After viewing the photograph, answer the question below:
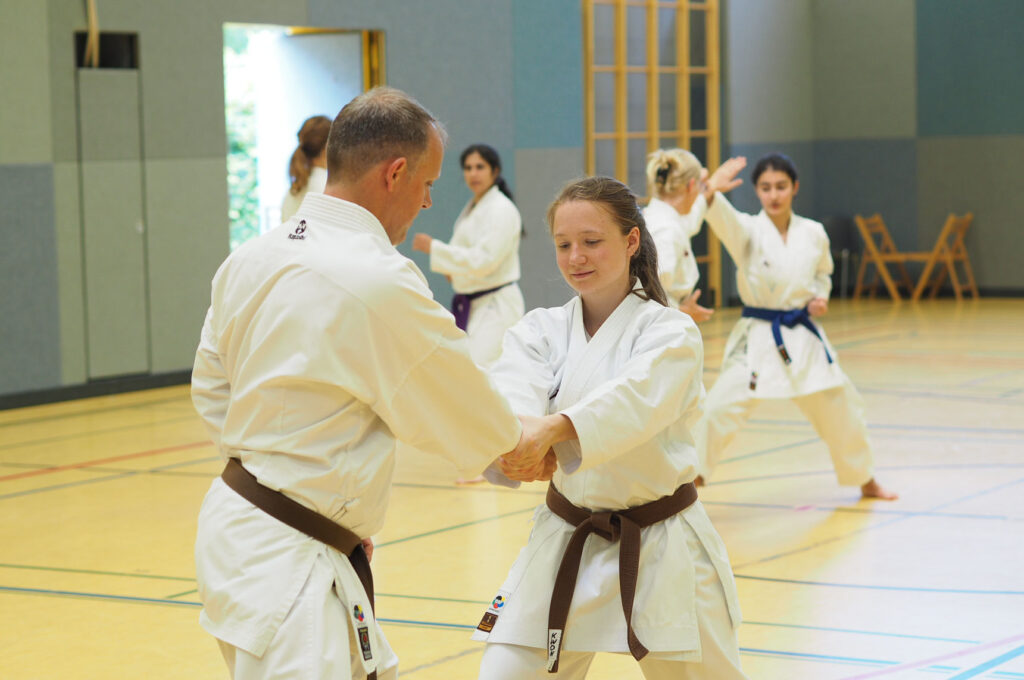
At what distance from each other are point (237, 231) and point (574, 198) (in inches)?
335

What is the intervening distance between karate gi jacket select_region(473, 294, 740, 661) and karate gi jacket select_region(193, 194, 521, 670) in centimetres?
42

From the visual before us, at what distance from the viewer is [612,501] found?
8.84 ft

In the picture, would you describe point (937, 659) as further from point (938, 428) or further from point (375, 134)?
point (938, 428)

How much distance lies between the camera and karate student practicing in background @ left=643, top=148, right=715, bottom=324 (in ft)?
18.3

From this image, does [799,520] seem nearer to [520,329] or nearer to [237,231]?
[520,329]

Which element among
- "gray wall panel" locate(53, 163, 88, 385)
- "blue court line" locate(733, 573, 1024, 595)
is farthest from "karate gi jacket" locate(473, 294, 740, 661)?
"gray wall panel" locate(53, 163, 88, 385)

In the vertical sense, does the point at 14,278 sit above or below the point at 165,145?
below

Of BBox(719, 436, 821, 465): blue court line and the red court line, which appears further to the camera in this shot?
BBox(719, 436, 821, 465): blue court line

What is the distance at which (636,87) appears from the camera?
1391cm

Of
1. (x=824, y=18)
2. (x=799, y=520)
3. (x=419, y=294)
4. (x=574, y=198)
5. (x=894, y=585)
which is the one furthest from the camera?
(x=824, y=18)

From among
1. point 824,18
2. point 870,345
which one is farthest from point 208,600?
point 824,18

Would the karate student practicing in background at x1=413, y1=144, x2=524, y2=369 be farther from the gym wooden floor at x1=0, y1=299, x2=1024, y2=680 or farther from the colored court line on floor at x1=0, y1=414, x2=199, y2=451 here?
the colored court line on floor at x1=0, y1=414, x2=199, y2=451

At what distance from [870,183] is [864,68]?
4.35 ft

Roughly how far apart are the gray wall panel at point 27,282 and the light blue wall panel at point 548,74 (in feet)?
14.8
